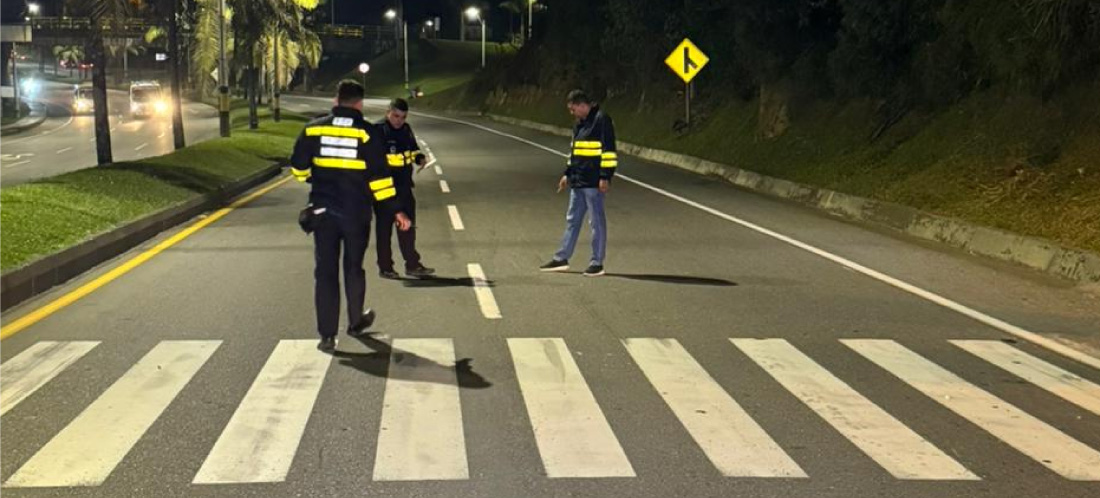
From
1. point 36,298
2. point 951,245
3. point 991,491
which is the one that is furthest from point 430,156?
point 991,491

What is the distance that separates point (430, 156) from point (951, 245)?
19040 mm

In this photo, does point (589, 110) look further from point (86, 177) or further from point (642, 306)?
point (86, 177)

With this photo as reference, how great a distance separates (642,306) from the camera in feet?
28.3

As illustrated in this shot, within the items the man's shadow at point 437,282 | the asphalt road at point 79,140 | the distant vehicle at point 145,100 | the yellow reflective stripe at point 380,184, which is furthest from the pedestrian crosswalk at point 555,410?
the distant vehicle at point 145,100

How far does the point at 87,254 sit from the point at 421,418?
637 cm

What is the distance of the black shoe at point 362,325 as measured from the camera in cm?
752

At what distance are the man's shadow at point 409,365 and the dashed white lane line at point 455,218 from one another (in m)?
6.61

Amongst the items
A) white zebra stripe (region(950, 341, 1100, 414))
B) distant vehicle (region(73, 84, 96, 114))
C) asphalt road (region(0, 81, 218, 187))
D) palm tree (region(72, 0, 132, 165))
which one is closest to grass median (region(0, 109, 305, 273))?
palm tree (region(72, 0, 132, 165))

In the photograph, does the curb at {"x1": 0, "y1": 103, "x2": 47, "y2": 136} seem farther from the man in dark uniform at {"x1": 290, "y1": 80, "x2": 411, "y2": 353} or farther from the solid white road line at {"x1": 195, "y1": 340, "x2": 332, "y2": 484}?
the solid white road line at {"x1": 195, "y1": 340, "x2": 332, "y2": 484}

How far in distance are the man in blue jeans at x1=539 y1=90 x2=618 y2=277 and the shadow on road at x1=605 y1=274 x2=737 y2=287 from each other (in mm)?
386

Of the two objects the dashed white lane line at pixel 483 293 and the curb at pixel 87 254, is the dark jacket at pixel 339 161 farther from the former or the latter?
the curb at pixel 87 254

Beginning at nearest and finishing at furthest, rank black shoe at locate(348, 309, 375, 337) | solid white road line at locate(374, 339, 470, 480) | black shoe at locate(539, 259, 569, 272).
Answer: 1. solid white road line at locate(374, 339, 470, 480)
2. black shoe at locate(348, 309, 375, 337)
3. black shoe at locate(539, 259, 569, 272)

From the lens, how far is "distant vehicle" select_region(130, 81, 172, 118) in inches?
2352

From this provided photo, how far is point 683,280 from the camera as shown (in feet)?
32.3
